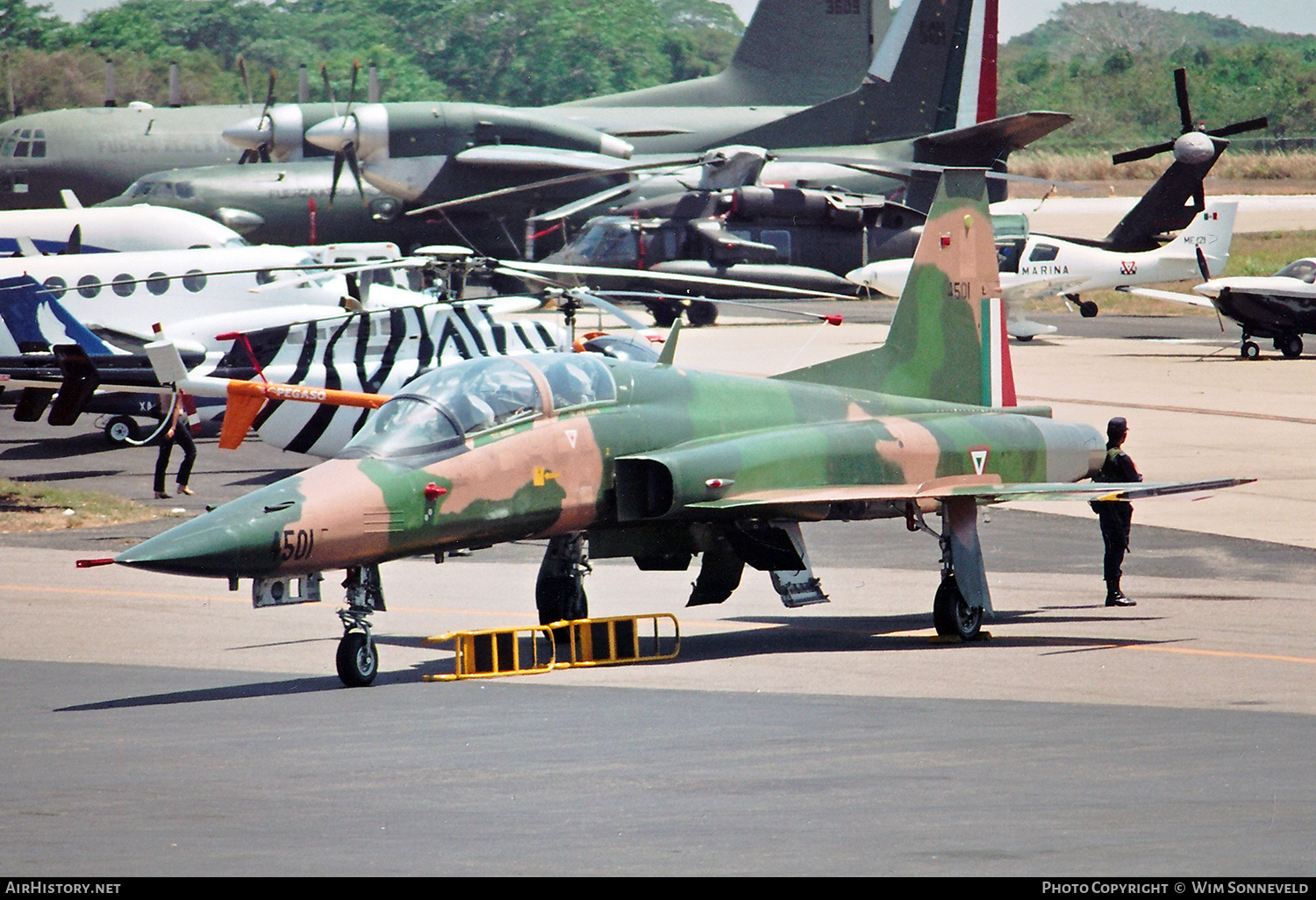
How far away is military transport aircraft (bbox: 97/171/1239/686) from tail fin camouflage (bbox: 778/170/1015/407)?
21mm

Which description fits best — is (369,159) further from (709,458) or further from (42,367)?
(709,458)

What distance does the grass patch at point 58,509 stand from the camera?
22344mm

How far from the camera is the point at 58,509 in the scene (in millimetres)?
23188

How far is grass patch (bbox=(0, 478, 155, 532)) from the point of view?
73.3 feet

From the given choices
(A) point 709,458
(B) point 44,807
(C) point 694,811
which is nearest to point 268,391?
(A) point 709,458

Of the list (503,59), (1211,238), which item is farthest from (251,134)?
(503,59)

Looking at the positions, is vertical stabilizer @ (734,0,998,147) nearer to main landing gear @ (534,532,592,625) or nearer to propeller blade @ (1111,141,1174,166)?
propeller blade @ (1111,141,1174,166)

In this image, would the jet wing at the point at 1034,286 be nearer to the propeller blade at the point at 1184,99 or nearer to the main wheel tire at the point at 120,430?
the propeller blade at the point at 1184,99

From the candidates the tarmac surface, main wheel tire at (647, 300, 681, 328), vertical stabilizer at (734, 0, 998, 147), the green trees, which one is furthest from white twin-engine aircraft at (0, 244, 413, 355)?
the green trees

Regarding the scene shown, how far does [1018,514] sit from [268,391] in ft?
36.0

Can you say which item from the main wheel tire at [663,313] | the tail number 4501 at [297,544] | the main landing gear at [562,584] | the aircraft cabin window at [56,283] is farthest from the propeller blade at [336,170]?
the tail number 4501 at [297,544]

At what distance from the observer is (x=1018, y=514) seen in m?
23.4

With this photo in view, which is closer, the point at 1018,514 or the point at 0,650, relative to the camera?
the point at 0,650
